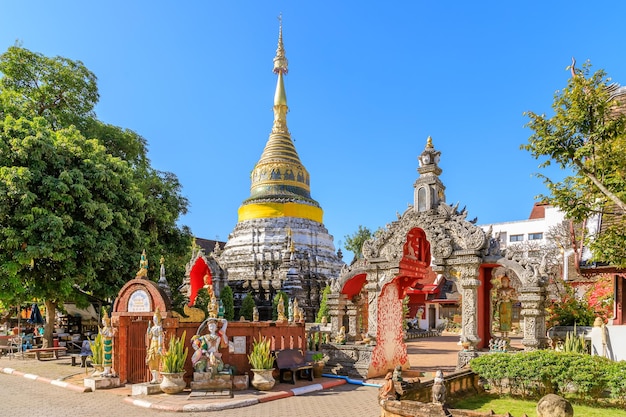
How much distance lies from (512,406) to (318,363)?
635 cm

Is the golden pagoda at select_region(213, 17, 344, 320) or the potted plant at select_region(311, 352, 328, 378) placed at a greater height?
the golden pagoda at select_region(213, 17, 344, 320)

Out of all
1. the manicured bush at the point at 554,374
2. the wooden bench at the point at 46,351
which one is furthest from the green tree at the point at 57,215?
the manicured bush at the point at 554,374

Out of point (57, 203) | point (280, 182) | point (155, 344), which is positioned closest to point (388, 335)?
point (155, 344)

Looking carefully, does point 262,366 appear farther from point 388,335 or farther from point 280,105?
point 280,105

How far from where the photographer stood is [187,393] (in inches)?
514

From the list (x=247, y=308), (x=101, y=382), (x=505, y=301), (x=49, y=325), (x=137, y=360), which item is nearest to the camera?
(x=101, y=382)

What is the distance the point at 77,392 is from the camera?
13.7 meters

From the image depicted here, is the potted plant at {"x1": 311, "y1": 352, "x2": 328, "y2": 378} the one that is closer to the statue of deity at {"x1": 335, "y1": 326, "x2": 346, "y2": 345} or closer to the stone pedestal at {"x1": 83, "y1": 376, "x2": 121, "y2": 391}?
the statue of deity at {"x1": 335, "y1": 326, "x2": 346, "y2": 345}

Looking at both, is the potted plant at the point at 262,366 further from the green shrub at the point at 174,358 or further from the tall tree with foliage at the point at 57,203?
the tall tree with foliage at the point at 57,203

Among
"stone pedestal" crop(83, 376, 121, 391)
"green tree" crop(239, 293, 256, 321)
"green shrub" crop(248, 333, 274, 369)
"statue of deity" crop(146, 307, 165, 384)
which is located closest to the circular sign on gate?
"statue of deity" crop(146, 307, 165, 384)

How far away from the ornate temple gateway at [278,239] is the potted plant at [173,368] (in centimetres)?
1716

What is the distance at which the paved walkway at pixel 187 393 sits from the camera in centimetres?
1182

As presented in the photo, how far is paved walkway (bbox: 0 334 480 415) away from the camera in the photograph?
11820 millimetres

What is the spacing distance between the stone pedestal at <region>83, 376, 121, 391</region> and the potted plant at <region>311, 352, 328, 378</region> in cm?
559
